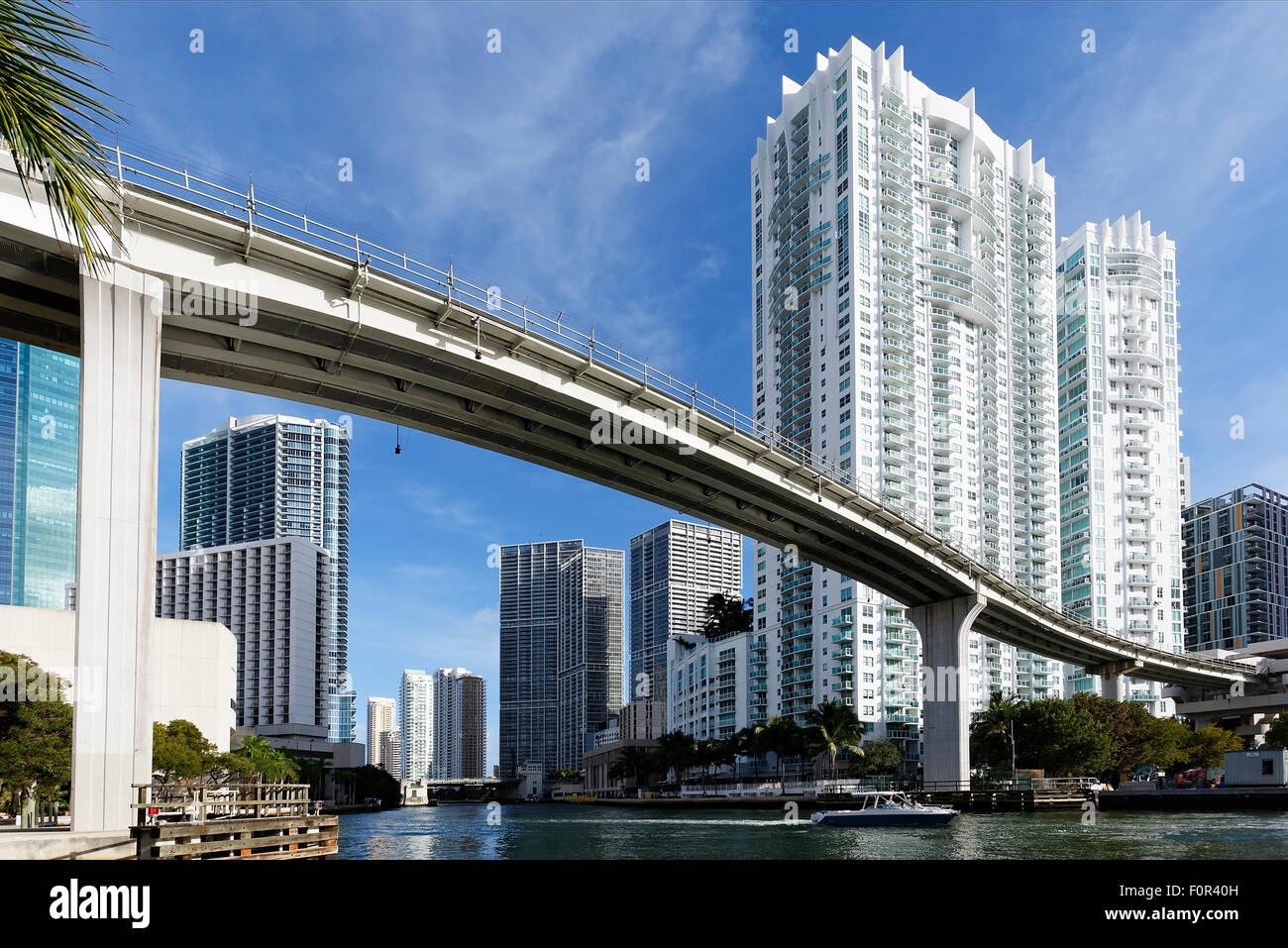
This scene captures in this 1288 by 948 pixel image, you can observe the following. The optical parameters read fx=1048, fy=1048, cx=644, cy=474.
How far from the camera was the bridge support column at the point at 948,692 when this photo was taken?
74688 mm

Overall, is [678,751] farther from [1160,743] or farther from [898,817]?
[898,817]

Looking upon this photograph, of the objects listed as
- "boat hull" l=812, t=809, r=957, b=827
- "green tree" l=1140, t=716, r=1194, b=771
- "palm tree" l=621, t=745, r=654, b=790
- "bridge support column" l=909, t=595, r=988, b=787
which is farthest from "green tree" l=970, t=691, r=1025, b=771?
"palm tree" l=621, t=745, r=654, b=790

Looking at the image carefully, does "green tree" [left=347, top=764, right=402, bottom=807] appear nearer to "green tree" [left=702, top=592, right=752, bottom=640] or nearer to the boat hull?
"green tree" [left=702, top=592, right=752, bottom=640]

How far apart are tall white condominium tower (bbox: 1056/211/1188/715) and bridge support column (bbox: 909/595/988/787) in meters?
96.1

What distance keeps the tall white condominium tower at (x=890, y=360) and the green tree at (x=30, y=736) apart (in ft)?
338

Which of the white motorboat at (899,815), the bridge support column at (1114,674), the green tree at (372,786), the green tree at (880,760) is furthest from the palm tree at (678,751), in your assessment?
the white motorboat at (899,815)

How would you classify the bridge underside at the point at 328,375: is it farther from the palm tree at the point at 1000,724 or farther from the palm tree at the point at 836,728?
the palm tree at the point at 836,728

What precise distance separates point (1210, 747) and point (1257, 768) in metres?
33.5

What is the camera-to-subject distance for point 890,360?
149 meters

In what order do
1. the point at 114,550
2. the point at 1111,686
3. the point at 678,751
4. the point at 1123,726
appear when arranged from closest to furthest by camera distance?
the point at 114,550
the point at 1123,726
the point at 1111,686
the point at 678,751

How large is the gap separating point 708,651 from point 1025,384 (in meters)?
69.7

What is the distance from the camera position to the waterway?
42613mm

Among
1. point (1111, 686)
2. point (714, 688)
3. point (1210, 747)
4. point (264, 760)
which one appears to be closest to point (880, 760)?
point (1111, 686)
